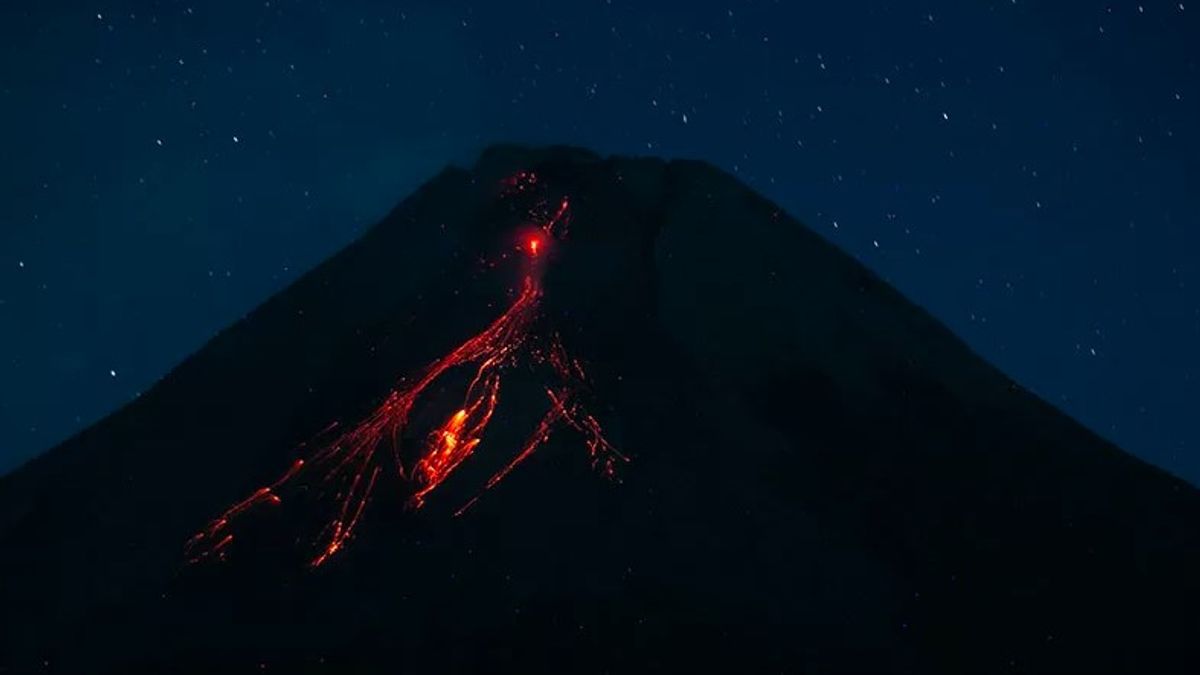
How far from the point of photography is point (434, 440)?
15508 millimetres

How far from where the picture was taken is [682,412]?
16.4 meters

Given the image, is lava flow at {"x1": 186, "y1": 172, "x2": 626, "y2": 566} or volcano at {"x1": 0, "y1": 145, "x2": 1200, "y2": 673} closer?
volcano at {"x1": 0, "y1": 145, "x2": 1200, "y2": 673}

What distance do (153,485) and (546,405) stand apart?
23.1ft

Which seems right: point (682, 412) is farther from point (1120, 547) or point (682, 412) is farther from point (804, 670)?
point (1120, 547)

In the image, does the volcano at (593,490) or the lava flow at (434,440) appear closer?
the volcano at (593,490)

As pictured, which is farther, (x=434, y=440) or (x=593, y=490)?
(x=434, y=440)

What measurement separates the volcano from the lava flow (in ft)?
0.17

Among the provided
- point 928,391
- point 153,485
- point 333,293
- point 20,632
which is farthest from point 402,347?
point 928,391

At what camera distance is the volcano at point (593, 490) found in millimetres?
12656

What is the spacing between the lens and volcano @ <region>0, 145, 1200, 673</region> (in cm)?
1266

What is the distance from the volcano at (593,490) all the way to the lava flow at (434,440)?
0.17 ft

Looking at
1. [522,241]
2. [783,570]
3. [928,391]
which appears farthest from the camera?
[522,241]

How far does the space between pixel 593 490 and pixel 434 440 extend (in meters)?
2.70

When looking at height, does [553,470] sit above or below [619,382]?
below
